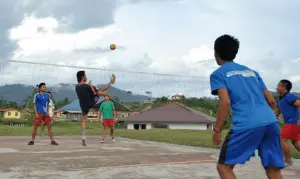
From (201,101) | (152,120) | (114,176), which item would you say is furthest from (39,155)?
(201,101)

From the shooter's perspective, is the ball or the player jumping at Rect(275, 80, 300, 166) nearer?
the player jumping at Rect(275, 80, 300, 166)

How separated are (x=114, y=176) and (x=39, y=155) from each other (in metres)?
2.91

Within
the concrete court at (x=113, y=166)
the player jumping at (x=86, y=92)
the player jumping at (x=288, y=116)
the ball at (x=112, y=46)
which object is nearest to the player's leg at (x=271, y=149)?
the concrete court at (x=113, y=166)

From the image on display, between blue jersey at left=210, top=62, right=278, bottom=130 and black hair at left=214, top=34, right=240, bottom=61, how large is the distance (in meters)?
0.12

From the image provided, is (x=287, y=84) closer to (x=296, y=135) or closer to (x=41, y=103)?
(x=296, y=135)

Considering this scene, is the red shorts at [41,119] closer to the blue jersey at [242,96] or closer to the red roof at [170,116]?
the blue jersey at [242,96]

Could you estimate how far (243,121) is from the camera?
379 centimetres

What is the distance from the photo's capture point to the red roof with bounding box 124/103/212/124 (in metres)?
64.9

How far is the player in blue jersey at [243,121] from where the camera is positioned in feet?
12.4

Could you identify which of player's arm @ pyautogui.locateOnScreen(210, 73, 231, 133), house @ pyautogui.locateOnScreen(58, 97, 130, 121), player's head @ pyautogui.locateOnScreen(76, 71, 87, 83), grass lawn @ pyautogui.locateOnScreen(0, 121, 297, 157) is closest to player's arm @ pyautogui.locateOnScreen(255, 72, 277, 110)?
player's arm @ pyautogui.locateOnScreen(210, 73, 231, 133)

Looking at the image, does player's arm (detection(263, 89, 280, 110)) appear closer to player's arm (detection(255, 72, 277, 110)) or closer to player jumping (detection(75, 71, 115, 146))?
player's arm (detection(255, 72, 277, 110))

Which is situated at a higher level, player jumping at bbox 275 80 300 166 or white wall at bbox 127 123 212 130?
player jumping at bbox 275 80 300 166

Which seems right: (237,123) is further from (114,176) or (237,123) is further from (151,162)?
(151,162)

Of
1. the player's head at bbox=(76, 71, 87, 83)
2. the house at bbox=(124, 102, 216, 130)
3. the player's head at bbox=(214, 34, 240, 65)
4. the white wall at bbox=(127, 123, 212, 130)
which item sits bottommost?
the white wall at bbox=(127, 123, 212, 130)
